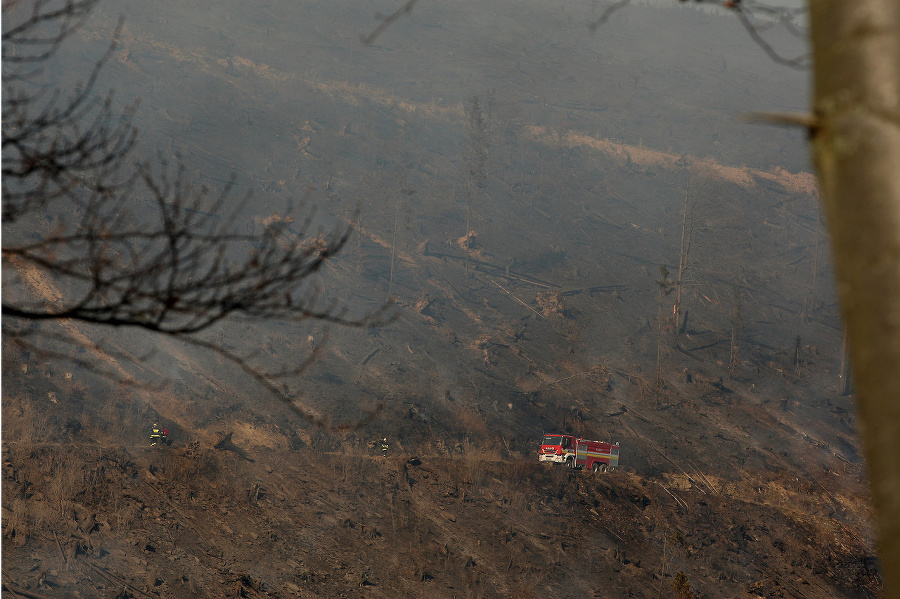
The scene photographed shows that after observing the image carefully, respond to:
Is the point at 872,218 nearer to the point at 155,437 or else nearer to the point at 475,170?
the point at 155,437

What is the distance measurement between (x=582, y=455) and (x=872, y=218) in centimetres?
2434

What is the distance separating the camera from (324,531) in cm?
1902

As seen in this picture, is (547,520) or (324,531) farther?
(547,520)

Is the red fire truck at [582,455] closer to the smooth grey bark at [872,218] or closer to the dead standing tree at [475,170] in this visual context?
the dead standing tree at [475,170]

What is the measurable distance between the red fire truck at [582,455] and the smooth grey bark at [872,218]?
2412 cm

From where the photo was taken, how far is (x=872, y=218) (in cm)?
99

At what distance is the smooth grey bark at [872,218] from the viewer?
97 cm

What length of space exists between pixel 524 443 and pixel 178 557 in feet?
44.9

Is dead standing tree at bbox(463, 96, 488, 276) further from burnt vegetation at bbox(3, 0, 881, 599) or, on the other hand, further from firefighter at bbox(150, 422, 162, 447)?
firefighter at bbox(150, 422, 162, 447)

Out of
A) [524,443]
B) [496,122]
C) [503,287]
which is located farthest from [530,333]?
[496,122]

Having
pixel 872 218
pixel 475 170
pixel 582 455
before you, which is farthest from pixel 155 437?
pixel 475 170

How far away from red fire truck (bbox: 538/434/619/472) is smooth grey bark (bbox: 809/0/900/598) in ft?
79.1

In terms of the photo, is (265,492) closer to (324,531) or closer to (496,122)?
(324,531)

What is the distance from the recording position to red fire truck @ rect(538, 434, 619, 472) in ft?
79.5
